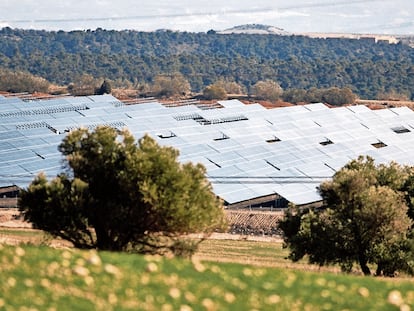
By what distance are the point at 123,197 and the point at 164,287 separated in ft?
29.1

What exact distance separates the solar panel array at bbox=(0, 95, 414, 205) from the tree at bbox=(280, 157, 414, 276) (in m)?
19.9

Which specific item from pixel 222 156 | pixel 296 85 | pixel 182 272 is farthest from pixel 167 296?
pixel 296 85

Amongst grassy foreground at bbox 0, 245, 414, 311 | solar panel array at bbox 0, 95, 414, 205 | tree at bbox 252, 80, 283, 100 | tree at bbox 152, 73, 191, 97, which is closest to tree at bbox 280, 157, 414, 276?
grassy foreground at bbox 0, 245, 414, 311

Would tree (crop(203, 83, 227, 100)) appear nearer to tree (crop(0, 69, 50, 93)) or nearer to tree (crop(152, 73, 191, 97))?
tree (crop(152, 73, 191, 97))

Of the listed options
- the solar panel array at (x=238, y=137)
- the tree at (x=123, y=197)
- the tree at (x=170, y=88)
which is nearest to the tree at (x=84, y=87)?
the tree at (x=170, y=88)

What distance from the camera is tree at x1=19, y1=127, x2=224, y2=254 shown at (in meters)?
Answer: 19.5

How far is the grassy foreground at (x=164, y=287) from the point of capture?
10.7 meters

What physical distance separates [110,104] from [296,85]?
2917 inches

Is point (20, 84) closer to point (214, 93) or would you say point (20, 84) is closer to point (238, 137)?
point (214, 93)

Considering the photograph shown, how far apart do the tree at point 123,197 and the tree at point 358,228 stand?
17.2 ft

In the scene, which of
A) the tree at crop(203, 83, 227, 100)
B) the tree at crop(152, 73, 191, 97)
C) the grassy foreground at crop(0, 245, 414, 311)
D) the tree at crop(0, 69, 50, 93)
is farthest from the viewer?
the tree at crop(152, 73, 191, 97)

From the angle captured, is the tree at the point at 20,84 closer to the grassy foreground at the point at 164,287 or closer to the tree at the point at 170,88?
the tree at the point at 170,88

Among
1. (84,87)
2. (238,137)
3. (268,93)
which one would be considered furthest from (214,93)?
(238,137)

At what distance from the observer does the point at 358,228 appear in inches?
981
